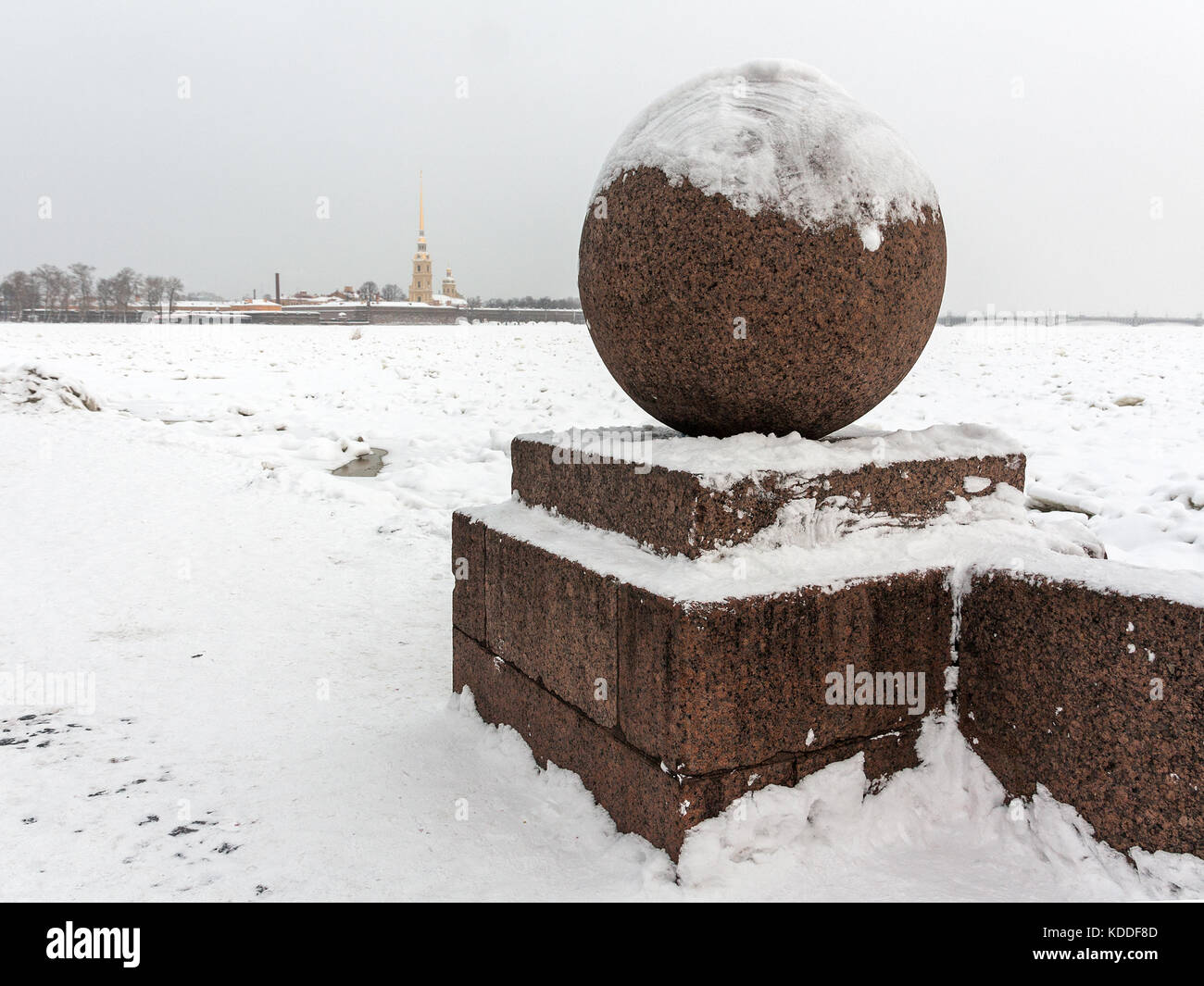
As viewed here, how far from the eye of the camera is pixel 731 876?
2.44m

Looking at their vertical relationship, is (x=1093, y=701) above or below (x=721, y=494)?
below

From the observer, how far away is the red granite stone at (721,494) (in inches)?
104

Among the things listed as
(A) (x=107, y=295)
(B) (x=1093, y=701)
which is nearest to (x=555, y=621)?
(B) (x=1093, y=701)

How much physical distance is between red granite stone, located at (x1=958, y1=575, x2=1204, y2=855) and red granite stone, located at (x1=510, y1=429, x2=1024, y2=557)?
398mm

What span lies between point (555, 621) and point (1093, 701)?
1.63m

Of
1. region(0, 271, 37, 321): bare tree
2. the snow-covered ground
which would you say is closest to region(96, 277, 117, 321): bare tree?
region(0, 271, 37, 321): bare tree

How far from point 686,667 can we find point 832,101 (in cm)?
196

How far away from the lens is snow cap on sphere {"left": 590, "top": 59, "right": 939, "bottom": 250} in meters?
2.76

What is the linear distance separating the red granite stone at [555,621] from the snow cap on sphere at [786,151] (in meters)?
1.29

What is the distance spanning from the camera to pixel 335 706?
3.97m

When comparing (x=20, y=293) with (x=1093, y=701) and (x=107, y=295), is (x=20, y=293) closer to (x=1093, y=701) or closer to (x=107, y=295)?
(x=107, y=295)

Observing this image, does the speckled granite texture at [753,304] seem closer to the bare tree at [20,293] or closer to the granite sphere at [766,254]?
the granite sphere at [766,254]

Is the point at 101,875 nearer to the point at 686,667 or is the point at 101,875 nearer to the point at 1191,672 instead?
the point at 686,667
